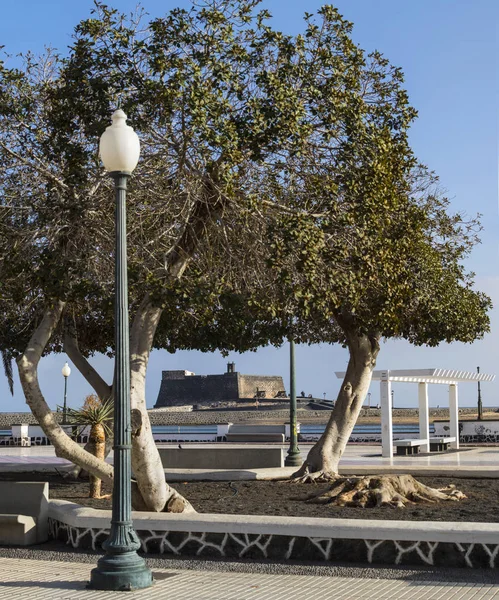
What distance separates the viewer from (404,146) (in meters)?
13.5

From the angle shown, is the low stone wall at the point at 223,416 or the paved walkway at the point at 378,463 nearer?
the paved walkway at the point at 378,463

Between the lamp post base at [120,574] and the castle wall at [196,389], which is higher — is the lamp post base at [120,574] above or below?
below

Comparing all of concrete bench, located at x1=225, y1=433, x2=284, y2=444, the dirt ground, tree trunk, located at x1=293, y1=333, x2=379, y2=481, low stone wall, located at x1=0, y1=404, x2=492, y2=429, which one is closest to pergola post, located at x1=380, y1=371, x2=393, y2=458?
tree trunk, located at x1=293, y1=333, x2=379, y2=481

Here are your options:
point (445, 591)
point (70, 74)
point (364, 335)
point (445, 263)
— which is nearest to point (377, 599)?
point (445, 591)

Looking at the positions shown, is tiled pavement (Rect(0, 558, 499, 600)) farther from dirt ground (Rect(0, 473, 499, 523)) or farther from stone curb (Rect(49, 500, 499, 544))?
dirt ground (Rect(0, 473, 499, 523))

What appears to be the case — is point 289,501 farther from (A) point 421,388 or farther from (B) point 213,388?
(B) point 213,388

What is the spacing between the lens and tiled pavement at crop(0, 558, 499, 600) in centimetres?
780

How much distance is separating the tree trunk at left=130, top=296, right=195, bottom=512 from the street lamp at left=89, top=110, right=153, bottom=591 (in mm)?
2614

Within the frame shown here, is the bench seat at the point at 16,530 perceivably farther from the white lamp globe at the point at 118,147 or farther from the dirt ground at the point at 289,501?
the white lamp globe at the point at 118,147

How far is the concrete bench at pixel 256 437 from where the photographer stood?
35.6 metres

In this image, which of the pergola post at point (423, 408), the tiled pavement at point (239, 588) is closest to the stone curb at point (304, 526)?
the tiled pavement at point (239, 588)

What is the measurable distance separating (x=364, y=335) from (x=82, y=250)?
6.77 metres

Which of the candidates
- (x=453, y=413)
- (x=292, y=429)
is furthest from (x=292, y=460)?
(x=453, y=413)

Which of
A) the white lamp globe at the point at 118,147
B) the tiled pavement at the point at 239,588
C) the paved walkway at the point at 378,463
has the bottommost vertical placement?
the tiled pavement at the point at 239,588
